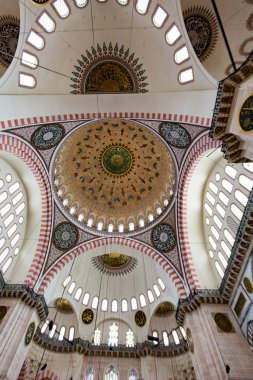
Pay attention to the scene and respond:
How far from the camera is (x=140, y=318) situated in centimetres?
1509

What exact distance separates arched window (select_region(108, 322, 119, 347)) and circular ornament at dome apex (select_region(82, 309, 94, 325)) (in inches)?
60.5

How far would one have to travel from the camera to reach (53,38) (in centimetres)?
815

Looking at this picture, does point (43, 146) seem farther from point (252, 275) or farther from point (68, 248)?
point (252, 275)

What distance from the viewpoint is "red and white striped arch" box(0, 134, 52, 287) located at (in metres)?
9.86

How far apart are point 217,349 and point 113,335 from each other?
8.67 meters

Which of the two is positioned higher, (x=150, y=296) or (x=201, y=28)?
(x=201, y=28)

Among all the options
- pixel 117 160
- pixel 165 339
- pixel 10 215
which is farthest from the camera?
pixel 117 160

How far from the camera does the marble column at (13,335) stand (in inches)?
334

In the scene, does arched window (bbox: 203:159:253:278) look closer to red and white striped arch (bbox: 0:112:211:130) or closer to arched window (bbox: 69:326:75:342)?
red and white striped arch (bbox: 0:112:211:130)

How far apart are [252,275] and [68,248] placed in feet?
29.9

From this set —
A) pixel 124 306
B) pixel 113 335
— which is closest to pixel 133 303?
pixel 124 306

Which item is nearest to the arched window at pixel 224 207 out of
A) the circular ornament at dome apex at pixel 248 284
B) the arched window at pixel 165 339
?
the circular ornament at dome apex at pixel 248 284

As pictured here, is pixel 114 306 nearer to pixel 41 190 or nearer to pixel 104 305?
pixel 104 305

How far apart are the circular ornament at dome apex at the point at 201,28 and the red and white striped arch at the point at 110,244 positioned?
9.74 m
